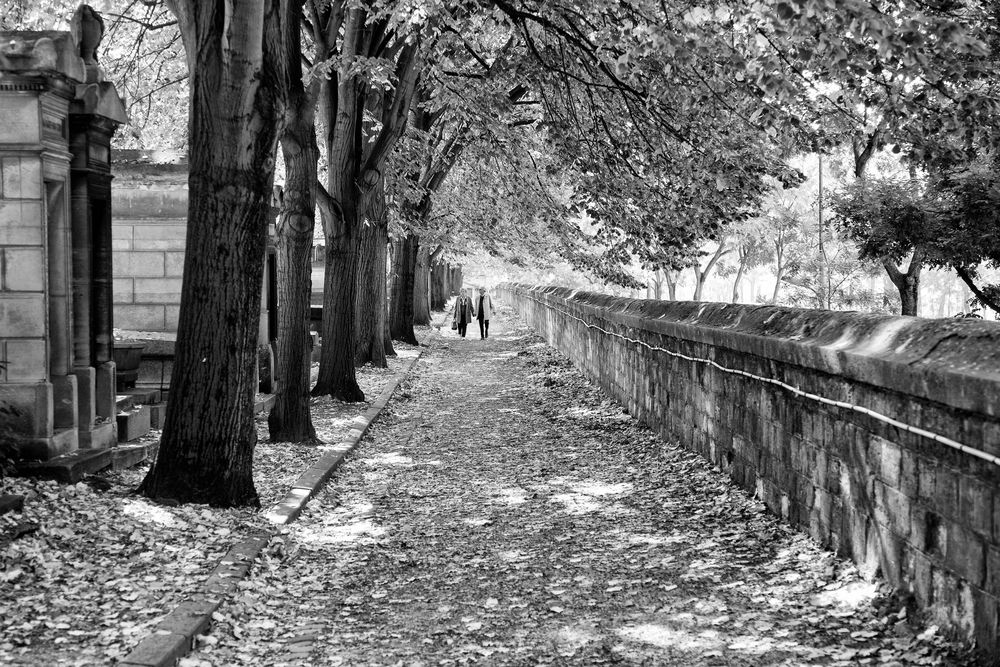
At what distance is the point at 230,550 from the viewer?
624 centimetres

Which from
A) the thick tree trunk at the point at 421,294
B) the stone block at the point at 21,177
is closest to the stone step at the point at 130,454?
the stone block at the point at 21,177

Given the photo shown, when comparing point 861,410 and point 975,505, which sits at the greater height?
point 861,410

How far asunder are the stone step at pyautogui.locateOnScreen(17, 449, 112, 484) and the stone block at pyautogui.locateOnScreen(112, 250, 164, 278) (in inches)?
233

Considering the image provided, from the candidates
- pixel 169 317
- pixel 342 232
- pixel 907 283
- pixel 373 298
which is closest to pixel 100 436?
pixel 169 317

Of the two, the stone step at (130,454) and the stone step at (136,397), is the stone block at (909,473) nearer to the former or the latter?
the stone step at (130,454)

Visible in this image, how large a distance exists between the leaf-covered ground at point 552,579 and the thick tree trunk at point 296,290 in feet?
3.07

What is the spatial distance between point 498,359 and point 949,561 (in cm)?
2078

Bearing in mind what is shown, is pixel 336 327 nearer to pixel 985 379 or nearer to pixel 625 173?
pixel 625 173

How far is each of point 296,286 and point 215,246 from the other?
3.87m

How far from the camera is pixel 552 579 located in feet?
20.0

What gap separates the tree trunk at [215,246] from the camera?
290 inches

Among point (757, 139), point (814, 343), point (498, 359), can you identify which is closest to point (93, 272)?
point (814, 343)

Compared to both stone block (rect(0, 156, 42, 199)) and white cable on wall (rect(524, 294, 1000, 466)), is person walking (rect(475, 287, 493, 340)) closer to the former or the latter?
white cable on wall (rect(524, 294, 1000, 466))

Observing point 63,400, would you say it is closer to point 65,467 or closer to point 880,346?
point 65,467
